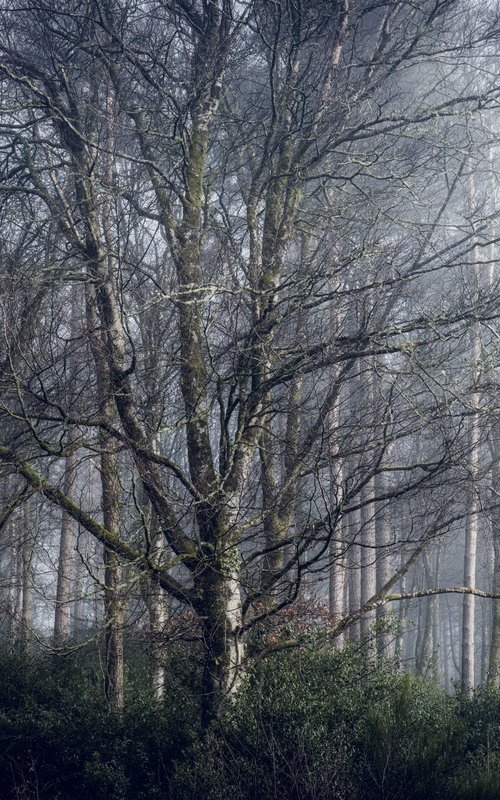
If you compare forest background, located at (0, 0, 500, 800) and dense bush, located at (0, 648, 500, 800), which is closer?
dense bush, located at (0, 648, 500, 800)

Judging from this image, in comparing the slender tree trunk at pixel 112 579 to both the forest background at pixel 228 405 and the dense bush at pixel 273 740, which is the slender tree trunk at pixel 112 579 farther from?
the dense bush at pixel 273 740

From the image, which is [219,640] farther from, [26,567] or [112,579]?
[26,567]

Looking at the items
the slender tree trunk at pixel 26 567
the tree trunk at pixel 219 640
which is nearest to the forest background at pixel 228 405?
the tree trunk at pixel 219 640

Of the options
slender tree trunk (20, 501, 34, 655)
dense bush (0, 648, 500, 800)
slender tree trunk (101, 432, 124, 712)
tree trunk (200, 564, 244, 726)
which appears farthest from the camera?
slender tree trunk (101, 432, 124, 712)

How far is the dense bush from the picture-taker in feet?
19.7

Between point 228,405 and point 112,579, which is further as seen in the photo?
point 112,579

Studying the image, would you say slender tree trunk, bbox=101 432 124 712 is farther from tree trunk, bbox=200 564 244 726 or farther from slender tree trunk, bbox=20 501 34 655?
tree trunk, bbox=200 564 244 726

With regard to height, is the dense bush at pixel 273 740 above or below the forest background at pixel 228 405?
below

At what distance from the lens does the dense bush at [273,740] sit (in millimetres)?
6004

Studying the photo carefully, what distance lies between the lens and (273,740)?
616cm

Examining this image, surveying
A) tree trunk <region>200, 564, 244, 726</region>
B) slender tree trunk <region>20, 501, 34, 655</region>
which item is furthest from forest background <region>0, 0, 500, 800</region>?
slender tree trunk <region>20, 501, 34, 655</region>

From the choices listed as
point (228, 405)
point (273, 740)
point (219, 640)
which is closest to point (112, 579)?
point (219, 640)

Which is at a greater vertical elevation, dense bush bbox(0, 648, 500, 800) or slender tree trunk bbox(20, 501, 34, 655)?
slender tree trunk bbox(20, 501, 34, 655)

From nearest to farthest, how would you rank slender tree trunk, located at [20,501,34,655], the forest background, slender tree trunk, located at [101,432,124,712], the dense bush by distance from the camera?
the dense bush → the forest background → slender tree trunk, located at [20,501,34,655] → slender tree trunk, located at [101,432,124,712]
